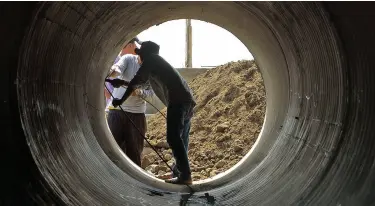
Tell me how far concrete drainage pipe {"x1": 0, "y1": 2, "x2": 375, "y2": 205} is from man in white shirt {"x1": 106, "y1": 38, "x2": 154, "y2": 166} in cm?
104

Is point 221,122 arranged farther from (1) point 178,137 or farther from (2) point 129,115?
(1) point 178,137

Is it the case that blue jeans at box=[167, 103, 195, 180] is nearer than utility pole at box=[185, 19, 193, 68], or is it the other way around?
blue jeans at box=[167, 103, 195, 180]

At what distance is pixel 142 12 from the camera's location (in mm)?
5148

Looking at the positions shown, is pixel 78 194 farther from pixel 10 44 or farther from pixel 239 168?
pixel 239 168

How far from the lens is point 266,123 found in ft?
18.2

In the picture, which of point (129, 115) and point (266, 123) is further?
point (129, 115)

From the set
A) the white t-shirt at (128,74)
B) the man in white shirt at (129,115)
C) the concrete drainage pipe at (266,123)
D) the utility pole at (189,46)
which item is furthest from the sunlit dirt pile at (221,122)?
the utility pole at (189,46)

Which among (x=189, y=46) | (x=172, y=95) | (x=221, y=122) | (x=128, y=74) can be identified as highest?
(x=189, y=46)

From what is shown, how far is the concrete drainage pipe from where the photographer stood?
2.43 m

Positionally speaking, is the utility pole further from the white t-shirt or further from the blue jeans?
the blue jeans

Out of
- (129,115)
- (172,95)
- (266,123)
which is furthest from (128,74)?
(266,123)

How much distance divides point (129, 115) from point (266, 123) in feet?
6.63

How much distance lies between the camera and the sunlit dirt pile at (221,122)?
8.65 m

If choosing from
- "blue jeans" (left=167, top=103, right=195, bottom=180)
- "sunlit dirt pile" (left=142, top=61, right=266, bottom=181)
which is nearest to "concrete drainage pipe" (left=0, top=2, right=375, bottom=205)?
"blue jeans" (left=167, top=103, right=195, bottom=180)
